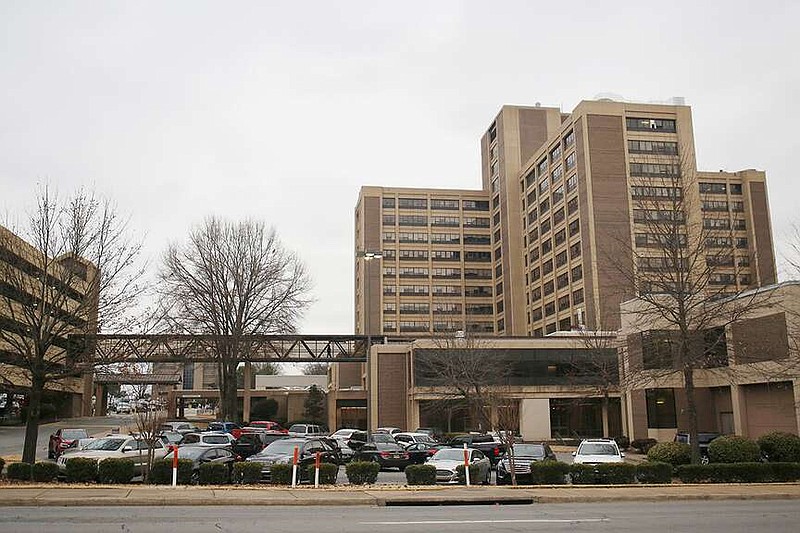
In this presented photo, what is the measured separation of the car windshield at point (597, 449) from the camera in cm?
2872

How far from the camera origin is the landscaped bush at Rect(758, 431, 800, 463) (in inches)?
1133

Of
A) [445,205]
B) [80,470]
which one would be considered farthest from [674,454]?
[445,205]

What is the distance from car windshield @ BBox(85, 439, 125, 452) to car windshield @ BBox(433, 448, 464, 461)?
464 inches

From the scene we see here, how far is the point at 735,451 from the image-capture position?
2789 cm

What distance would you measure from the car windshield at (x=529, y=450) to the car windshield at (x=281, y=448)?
25.5 ft

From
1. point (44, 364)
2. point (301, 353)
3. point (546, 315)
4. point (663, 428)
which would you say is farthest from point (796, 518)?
point (546, 315)

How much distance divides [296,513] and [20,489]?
27.6 ft

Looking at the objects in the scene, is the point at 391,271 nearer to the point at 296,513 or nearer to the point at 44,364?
the point at 44,364

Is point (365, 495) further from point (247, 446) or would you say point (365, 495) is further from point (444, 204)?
point (444, 204)

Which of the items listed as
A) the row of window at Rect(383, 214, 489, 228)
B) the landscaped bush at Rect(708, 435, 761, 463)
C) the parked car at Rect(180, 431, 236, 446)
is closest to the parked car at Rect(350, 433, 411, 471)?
the parked car at Rect(180, 431, 236, 446)

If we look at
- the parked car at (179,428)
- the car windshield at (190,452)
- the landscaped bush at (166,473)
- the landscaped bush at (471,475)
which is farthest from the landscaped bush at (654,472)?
the parked car at (179,428)

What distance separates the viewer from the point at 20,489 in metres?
20.1

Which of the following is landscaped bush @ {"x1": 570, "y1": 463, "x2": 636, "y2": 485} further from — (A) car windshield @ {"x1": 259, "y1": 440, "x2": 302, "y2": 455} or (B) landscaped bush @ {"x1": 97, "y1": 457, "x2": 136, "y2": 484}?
→ (B) landscaped bush @ {"x1": 97, "y1": 457, "x2": 136, "y2": 484}

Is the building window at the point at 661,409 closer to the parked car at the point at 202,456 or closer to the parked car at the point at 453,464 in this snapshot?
the parked car at the point at 453,464
